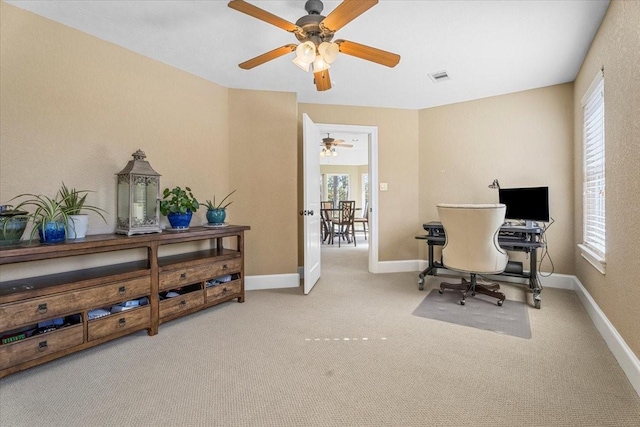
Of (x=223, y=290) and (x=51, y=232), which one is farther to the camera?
(x=223, y=290)

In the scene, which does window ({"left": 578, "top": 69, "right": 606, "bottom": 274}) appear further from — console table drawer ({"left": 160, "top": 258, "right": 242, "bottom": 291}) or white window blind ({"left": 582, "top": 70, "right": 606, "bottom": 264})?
console table drawer ({"left": 160, "top": 258, "right": 242, "bottom": 291})

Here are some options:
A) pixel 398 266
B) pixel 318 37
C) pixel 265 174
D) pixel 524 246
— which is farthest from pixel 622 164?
pixel 265 174

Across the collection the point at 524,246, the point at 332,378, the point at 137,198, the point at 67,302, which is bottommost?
the point at 332,378

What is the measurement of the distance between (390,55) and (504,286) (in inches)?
124

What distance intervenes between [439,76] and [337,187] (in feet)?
26.7

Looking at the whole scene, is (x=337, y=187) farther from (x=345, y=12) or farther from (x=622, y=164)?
(x=345, y=12)

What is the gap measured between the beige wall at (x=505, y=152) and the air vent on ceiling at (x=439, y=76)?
0.97 metres

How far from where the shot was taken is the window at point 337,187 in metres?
11.4

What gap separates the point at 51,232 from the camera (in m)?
2.03

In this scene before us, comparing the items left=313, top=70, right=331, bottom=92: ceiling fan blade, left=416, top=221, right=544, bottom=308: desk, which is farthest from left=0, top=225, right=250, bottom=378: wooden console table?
left=416, top=221, right=544, bottom=308: desk

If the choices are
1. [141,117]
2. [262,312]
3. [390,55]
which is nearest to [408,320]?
[262,312]

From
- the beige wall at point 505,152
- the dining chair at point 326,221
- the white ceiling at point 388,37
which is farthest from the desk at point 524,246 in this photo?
the dining chair at point 326,221

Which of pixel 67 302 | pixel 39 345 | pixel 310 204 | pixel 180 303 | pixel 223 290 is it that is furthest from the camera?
pixel 310 204

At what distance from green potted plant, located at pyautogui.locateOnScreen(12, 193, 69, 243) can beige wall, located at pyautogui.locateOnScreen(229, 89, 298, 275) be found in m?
1.73
